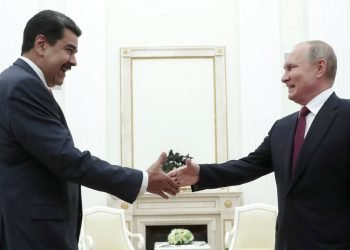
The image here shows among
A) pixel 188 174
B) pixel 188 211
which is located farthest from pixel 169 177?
pixel 188 211

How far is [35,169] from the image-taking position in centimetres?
306

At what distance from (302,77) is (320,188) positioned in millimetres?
735

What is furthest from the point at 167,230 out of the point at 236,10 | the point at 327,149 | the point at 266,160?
the point at 327,149

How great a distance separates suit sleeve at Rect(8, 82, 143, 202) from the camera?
300 centimetres

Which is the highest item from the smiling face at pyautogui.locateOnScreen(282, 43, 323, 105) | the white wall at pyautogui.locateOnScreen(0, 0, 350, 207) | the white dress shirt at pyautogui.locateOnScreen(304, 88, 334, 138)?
the white wall at pyautogui.locateOnScreen(0, 0, 350, 207)

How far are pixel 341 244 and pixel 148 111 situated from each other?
307 inches

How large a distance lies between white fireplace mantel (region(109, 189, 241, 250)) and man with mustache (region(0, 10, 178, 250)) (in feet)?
23.6

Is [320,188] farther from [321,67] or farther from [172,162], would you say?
[172,162]

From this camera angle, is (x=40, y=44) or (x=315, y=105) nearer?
(x=40, y=44)

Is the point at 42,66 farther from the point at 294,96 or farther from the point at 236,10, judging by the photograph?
the point at 236,10

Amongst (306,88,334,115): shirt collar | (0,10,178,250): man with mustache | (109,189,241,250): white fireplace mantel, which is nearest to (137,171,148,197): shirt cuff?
(0,10,178,250): man with mustache

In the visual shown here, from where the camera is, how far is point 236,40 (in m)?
11.0

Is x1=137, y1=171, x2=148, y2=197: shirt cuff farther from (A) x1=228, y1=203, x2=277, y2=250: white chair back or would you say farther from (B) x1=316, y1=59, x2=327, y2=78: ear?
(A) x1=228, y1=203, x2=277, y2=250: white chair back

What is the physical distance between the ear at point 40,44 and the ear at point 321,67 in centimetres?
157
